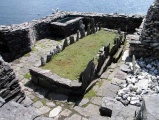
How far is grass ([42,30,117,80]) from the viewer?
7781mm

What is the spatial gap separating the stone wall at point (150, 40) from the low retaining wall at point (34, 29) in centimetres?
492

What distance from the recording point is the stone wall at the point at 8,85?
18.3ft

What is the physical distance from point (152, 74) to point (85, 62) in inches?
109

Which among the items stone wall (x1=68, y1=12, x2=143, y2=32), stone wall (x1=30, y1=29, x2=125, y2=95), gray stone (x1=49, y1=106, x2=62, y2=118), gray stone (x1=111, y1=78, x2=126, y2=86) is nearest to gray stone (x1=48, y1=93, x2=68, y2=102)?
stone wall (x1=30, y1=29, x2=125, y2=95)

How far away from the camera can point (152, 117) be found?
236 cm

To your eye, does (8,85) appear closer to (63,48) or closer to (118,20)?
(63,48)

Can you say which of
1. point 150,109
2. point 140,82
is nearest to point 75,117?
point 140,82

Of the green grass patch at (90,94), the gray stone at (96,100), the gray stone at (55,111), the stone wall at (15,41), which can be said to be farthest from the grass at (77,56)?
the stone wall at (15,41)

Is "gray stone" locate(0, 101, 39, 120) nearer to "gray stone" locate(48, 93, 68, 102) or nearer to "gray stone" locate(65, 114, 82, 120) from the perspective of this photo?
"gray stone" locate(65, 114, 82, 120)

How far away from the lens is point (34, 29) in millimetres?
11969

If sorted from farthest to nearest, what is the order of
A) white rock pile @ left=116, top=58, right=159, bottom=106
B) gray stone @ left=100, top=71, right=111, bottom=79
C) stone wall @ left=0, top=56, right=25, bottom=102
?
gray stone @ left=100, top=71, right=111, bottom=79 < white rock pile @ left=116, top=58, right=159, bottom=106 < stone wall @ left=0, top=56, right=25, bottom=102

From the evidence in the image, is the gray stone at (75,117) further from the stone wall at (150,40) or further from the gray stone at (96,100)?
the stone wall at (150,40)

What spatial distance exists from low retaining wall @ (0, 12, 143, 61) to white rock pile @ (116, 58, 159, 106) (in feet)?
18.7

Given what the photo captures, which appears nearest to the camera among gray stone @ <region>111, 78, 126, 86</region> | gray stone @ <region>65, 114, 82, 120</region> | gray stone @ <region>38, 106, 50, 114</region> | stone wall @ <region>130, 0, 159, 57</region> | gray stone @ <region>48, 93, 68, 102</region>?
gray stone @ <region>65, 114, 82, 120</region>
